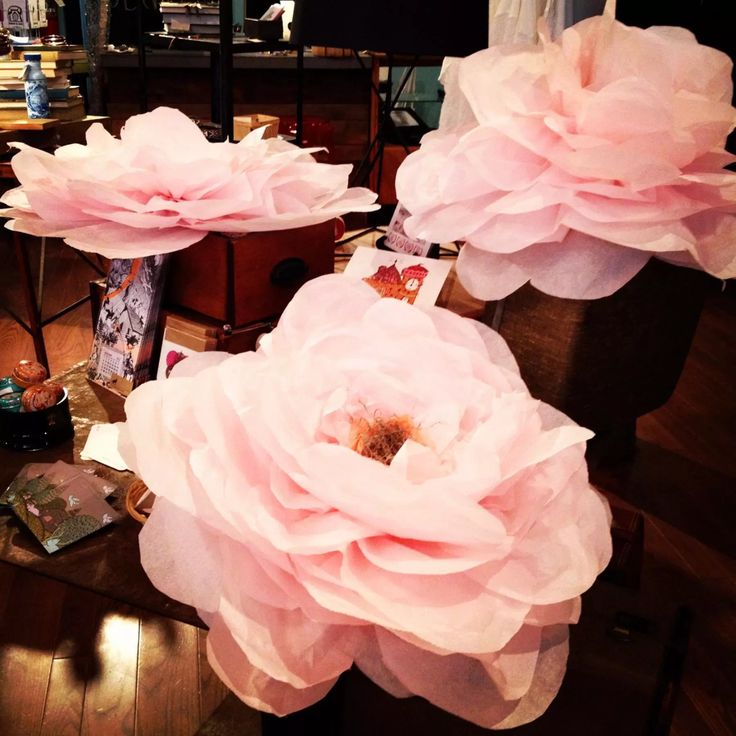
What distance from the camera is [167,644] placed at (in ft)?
5.28

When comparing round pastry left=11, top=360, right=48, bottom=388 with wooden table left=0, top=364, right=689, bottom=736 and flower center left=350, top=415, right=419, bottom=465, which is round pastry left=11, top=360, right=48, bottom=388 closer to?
wooden table left=0, top=364, right=689, bottom=736

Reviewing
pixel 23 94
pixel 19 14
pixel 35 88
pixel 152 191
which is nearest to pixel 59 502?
pixel 152 191

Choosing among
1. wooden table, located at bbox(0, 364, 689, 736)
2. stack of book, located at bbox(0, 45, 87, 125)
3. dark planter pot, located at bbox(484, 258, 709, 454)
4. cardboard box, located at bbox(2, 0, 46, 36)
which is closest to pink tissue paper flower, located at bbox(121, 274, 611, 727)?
wooden table, located at bbox(0, 364, 689, 736)

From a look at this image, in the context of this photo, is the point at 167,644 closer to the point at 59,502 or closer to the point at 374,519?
the point at 59,502

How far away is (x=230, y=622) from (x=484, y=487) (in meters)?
0.15

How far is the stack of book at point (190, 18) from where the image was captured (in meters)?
4.30

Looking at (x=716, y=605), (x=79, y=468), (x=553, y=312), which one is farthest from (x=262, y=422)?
(x=716, y=605)

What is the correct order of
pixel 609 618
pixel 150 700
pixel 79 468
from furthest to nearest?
pixel 150 700 → pixel 79 468 → pixel 609 618

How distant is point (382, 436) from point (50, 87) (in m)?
2.82

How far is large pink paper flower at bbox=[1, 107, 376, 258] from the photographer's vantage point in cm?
74

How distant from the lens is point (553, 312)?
1.13 metres

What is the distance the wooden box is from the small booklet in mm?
237

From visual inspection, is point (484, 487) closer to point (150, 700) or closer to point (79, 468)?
point (79, 468)

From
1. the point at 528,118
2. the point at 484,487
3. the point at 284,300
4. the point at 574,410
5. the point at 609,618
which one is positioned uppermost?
the point at 528,118
